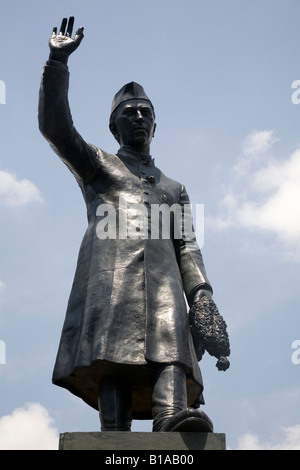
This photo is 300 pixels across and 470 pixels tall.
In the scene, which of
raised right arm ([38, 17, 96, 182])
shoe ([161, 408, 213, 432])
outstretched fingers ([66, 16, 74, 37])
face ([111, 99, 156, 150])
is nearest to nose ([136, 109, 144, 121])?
face ([111, 99, 156, 150])

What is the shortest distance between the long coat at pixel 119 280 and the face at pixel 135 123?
180 millimetres

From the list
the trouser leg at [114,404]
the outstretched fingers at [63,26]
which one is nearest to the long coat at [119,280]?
the trouser leg at [114,404]

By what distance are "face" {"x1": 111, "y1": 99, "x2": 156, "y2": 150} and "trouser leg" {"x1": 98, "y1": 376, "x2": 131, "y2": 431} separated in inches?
115

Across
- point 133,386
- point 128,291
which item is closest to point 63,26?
point 128,291

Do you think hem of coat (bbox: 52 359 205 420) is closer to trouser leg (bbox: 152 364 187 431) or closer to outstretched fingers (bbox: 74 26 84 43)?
trouser leg (bbox: 152 364 187 431)

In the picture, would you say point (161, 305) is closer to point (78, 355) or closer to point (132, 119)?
point (78, 355)

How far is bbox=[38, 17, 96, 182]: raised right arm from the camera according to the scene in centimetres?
756

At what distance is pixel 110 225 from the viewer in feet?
25.0

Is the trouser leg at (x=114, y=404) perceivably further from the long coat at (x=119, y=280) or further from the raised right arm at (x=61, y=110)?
the raised right arm at (x=61, y=110)

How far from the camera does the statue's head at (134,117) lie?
8.45 metres

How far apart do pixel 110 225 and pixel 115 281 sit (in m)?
0.72

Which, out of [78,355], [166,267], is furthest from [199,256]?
[78,355]

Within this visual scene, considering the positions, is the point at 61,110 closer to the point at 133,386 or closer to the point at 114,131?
the point at 114,131
